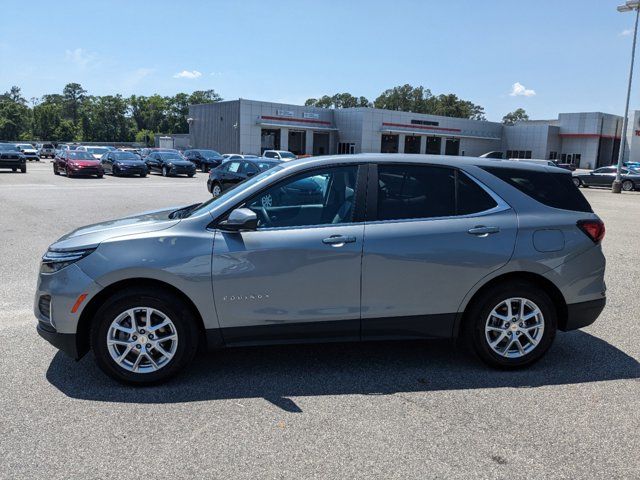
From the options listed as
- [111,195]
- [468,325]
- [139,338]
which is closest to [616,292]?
[468,325]

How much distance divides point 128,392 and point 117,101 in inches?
5510

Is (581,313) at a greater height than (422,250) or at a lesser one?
lesser

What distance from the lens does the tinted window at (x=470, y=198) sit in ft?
14.1

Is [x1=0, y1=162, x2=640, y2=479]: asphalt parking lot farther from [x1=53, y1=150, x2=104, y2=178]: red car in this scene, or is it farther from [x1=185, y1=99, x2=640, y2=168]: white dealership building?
[x1=185, y1=99, x2=640, y2=168]: white dealership building

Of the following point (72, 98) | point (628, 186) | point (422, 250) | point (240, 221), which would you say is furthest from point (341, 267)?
point (72, 98)

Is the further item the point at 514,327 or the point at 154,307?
the point at 514,327

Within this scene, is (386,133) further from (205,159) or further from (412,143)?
(205,159)

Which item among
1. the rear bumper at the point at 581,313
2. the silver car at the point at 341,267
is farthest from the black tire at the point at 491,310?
the rear bumper at the point at 581,313

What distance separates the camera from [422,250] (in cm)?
407

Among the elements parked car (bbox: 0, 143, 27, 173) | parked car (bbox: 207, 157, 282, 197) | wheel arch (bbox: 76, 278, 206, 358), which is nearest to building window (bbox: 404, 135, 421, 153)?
parked car (bbox: 0, 143, 27, 173)

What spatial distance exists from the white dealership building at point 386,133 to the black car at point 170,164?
2549 cm

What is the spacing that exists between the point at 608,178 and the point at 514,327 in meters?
34.0

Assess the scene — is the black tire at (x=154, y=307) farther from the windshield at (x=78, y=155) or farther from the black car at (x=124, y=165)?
the black car at (x=124, y=165)

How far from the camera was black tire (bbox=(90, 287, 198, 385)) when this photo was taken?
3.83m
